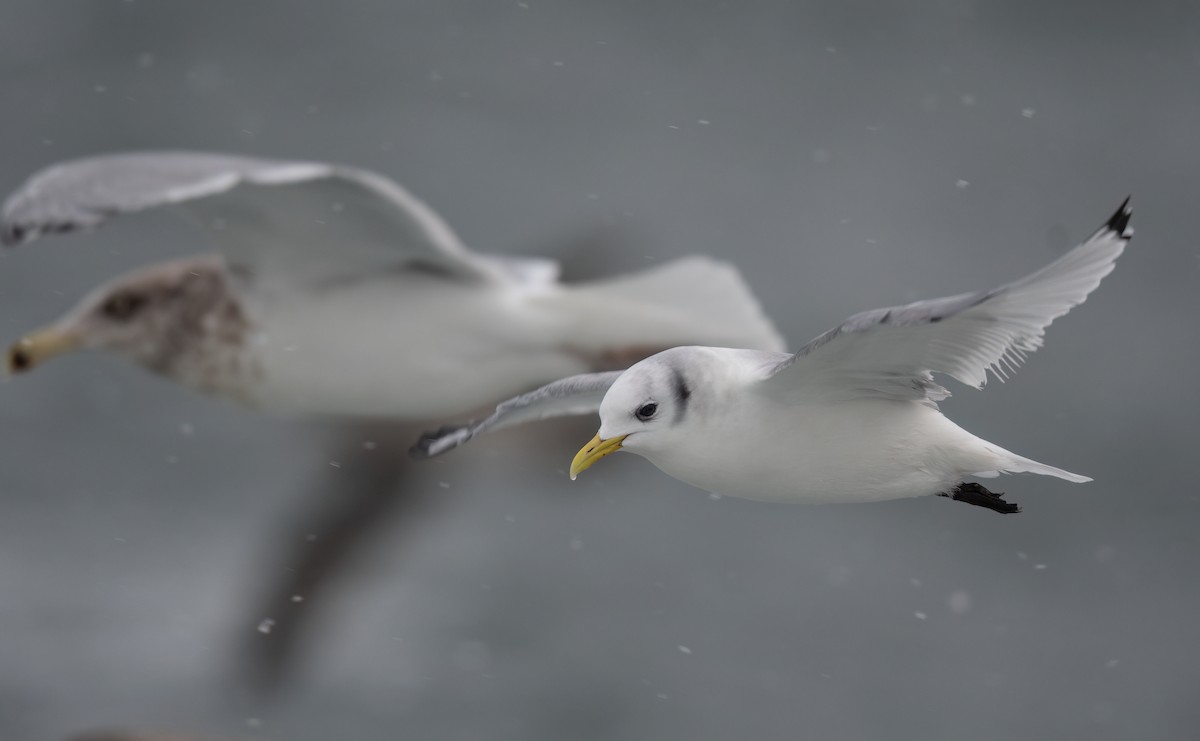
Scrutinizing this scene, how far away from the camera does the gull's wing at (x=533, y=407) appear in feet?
6.02

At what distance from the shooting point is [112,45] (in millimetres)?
11719

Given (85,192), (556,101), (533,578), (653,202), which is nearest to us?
(85,192)

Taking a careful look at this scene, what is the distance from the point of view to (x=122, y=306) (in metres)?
4.59

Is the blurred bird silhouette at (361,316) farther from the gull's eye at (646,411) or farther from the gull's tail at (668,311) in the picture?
the gull's eye at (646,411)

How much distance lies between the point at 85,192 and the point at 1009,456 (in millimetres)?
2073

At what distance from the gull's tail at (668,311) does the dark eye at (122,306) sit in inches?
46.2

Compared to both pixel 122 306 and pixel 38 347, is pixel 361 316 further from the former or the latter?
pixel 38 347

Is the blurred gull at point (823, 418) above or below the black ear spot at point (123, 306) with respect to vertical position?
above

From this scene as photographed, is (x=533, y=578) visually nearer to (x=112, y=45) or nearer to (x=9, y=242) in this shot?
(x=112, y=45)

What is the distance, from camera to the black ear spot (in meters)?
4.57

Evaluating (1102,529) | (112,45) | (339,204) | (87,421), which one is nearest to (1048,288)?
(339,204)

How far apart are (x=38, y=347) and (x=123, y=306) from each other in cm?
26

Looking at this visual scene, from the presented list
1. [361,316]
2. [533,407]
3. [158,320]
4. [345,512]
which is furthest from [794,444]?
[345,512]

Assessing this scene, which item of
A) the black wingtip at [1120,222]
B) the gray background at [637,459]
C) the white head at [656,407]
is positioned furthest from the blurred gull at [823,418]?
the gray background at [637,459]
